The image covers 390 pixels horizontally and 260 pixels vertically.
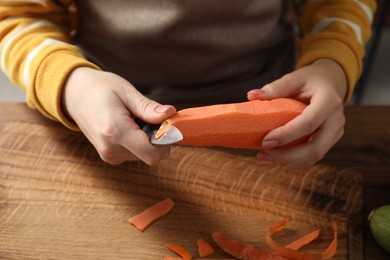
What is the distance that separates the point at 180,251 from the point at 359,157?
15.1 inches

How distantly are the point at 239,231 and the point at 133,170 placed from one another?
219mm

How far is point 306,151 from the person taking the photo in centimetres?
82

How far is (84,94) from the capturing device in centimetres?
81

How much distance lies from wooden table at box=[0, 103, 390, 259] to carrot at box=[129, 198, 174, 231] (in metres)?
0.02

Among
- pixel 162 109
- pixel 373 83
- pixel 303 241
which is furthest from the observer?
pixel 373 83

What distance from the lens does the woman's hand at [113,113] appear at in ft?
2.39

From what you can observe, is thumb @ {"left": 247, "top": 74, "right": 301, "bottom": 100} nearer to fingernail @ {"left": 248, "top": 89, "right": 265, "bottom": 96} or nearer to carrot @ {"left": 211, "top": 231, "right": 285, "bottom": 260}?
fingernail @ {"left": 248, "top": 89, "right": 265, "bottom": 96}

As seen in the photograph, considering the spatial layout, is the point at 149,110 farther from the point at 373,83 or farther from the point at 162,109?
the point at 373,83

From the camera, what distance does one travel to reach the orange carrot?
782 mm

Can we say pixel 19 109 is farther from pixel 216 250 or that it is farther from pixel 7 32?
pixel 216 250

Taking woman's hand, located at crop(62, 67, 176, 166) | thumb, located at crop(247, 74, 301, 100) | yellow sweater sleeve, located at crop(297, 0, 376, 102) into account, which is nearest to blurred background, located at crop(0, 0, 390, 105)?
yellow sweater sleeve, located at crop(297, 0, 376, 102)

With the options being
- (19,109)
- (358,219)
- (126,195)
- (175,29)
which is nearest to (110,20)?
(175,29)

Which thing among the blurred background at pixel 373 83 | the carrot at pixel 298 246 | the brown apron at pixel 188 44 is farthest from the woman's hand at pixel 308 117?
the blurred background at pixel 373 83

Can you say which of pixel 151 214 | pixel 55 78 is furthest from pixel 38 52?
pixel 151 214
